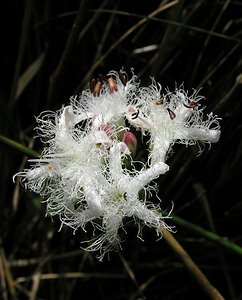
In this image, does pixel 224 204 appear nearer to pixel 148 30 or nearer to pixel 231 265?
pixel 231 265

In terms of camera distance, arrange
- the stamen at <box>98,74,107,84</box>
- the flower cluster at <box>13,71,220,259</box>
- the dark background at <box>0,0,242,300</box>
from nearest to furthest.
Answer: the flower cluster at <box>13,71,220,259</box>, the stamen at <box>98,74,107,84</box>, the dark background at <box>0,0,242,300</box>

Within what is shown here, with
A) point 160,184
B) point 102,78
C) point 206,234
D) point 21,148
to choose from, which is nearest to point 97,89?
point 102,78

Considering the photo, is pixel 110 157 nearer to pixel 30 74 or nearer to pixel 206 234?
pixel 206 234

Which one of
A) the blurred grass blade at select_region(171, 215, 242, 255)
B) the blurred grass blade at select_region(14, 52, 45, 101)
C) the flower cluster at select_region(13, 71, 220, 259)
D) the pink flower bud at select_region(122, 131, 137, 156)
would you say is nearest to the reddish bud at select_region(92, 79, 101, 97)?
the flower cluster at select_region(13, 71, 220, 259)

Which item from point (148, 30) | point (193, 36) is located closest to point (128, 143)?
point (193, 36)

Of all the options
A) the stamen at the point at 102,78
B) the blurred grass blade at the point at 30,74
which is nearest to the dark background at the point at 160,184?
the blurred grass blade at the point at 30,74

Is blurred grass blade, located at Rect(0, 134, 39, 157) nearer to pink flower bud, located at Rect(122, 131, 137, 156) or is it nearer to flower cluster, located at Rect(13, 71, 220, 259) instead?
flower cluster, located at Rect(13, 71, 220, 259)

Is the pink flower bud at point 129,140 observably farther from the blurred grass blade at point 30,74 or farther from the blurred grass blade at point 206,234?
the blurred grass blade at point 30,74
